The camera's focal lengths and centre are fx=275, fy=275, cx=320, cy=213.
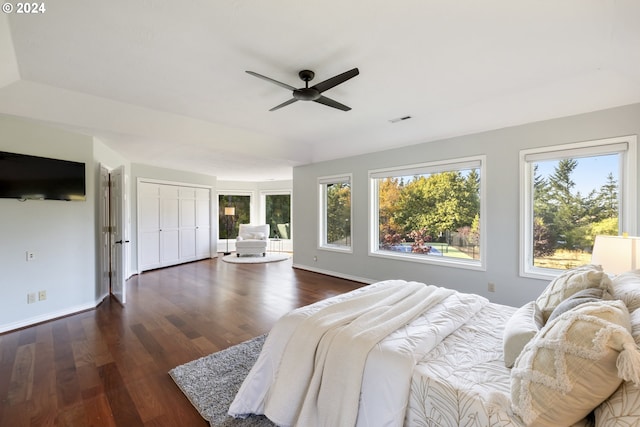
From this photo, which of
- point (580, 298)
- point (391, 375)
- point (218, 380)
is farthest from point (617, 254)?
point (218, 380)

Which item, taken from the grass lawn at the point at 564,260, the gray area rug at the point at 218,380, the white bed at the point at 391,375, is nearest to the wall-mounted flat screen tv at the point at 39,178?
the gray area rug at the point at 218,380

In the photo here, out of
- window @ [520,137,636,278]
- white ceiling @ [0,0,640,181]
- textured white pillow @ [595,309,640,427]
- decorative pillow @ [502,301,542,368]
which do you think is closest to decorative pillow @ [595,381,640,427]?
textured white pillow @ [595,309,640,427]

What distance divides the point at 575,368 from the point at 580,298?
0.55 m

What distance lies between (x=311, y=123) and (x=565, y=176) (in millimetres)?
3463

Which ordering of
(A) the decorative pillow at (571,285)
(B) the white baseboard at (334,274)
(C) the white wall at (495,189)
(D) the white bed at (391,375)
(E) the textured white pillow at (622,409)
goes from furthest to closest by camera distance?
(B) the white baseboard at (334,274)
(C) the white wall at (495,189)
(A) the decorative pillow at (571,285)
(D) the white bed at (391,375)
(E) the textured white pillow at (622,409)

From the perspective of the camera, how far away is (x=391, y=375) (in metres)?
1.30

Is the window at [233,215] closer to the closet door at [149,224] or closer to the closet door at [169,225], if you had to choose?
the closet door at [169,225]

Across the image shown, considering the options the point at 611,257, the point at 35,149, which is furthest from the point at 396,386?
the point at 35,149

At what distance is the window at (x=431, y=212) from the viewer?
157 inches

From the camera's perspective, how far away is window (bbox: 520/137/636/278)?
2.95 meters

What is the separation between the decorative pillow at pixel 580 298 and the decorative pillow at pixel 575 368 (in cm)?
22

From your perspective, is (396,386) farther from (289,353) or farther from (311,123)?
(311,123)

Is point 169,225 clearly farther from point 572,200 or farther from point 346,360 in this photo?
point 572,200

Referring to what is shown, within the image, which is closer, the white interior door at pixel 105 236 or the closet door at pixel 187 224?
the white interior door at pixel 105 236
